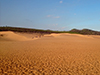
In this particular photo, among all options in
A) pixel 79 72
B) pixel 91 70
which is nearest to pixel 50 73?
pixel 79 72

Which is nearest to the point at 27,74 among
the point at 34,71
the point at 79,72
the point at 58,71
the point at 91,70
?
the point at 34,71

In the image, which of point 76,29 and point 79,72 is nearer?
point 79,72

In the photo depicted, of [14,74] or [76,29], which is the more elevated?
[76,29]

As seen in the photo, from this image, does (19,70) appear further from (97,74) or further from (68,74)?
(97,74)

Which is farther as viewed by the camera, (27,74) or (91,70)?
(91,70)

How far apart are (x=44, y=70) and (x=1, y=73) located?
7.04 feet

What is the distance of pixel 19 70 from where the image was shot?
4.98 meters

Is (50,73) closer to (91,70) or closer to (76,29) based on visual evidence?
(91,70)

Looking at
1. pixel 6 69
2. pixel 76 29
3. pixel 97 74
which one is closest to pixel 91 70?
pixel 97 74

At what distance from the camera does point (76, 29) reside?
148ft

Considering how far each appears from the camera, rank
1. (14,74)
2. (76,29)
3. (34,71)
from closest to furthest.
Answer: (14,74) < (34,71) < (76,29)

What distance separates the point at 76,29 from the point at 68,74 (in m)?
42.4

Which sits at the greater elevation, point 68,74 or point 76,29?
point 76,29

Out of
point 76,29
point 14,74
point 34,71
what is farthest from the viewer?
point 76,29
